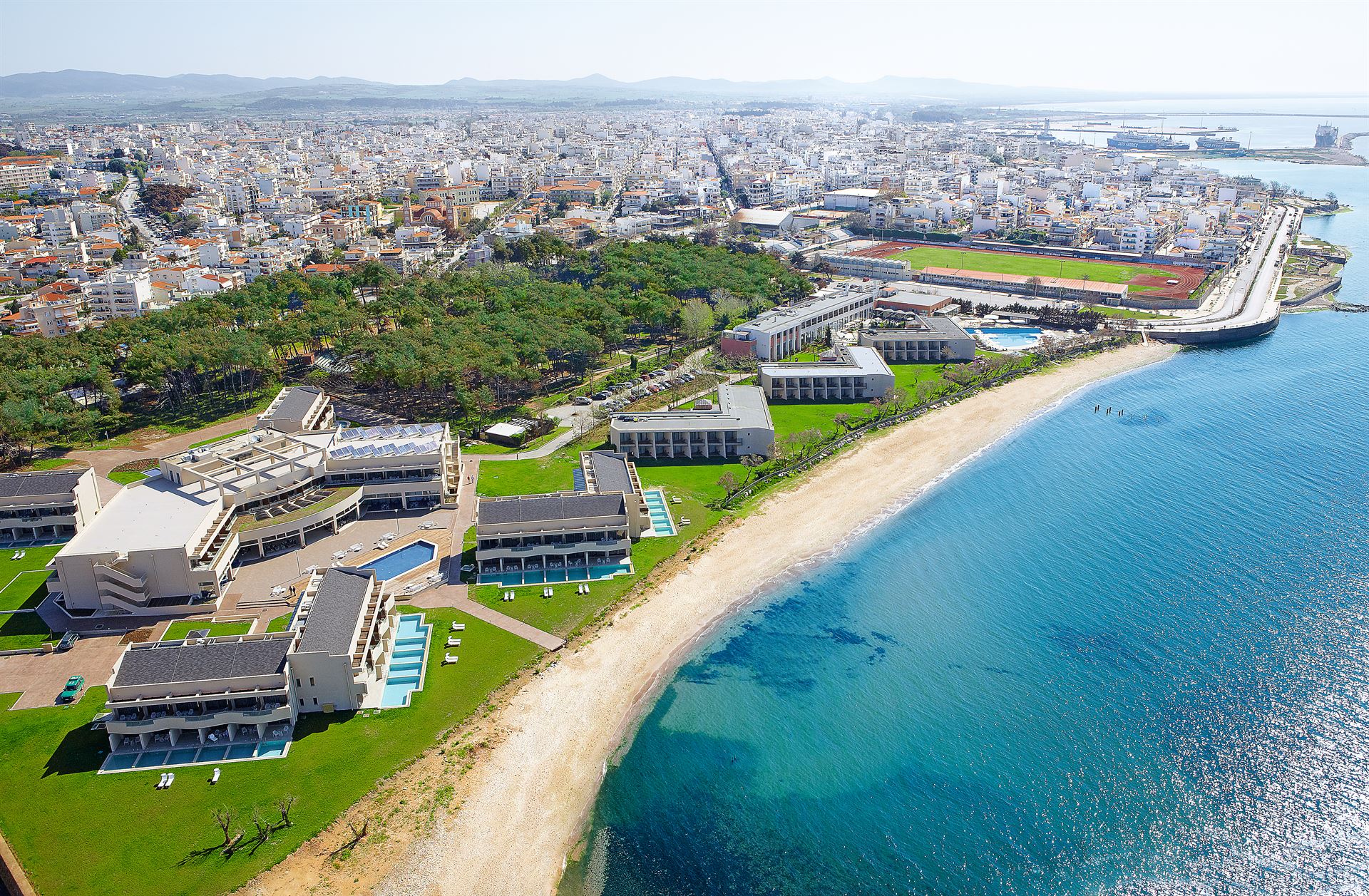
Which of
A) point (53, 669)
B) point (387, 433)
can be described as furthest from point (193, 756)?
point (387, 433)

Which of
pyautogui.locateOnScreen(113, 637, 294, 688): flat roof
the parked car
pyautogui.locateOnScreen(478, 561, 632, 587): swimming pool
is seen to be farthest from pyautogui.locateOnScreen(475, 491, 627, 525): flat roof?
the parked car

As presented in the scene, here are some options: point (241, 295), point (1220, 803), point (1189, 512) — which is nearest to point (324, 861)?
point (1220, 803)

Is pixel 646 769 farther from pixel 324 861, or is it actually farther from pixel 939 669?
pixel 939 669

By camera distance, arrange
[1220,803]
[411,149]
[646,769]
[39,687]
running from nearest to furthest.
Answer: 1. [1220,803]
2. [646,769]
3. [39,687]
4. [411,149]

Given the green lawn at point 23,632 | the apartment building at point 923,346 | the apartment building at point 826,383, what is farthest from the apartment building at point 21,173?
the apartment building at point 923,346

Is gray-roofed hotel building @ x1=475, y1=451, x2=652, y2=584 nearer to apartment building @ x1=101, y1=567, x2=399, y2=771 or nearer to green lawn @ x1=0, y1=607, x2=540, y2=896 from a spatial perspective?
green lawn @ x1=0, y1=607, x2=540, y2=896

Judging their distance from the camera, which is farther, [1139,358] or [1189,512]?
[1139,358]

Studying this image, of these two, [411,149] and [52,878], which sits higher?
[411,149]
